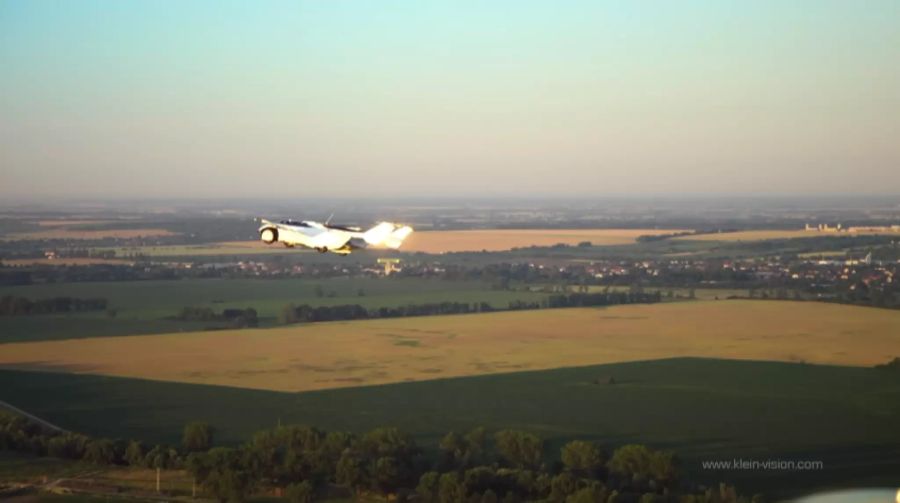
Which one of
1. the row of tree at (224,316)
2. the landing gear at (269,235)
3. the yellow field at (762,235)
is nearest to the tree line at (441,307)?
the row of tree at (224,316)

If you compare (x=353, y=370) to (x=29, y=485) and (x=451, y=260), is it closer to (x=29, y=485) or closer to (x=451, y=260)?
(x=29, y=485)

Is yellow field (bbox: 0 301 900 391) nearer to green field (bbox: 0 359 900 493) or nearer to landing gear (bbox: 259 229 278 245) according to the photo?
green field (bbox: 0 359 900 493)

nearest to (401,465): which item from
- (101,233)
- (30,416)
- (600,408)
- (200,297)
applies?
(600,408)

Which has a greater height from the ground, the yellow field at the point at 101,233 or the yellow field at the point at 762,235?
the yellow field at the point at 101,233

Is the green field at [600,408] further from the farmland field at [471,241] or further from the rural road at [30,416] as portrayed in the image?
the farmland field at [471,241]

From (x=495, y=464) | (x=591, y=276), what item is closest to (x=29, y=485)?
(x=495, y=464)

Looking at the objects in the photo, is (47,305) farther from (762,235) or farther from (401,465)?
(762,235)

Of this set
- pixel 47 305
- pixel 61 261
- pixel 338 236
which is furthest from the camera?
pixel 61 261
